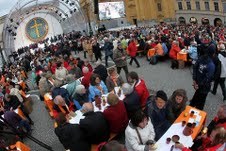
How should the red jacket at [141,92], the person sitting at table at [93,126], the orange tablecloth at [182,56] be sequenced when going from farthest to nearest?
the orange tablecloth at [182,56] < the red jacket at [141,92] < the person sitting at table at [93,126]

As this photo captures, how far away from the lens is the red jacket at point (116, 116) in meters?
7.53

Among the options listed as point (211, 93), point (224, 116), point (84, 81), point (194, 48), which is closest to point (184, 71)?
point (194, 48)

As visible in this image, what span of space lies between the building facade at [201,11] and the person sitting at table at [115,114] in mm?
43021

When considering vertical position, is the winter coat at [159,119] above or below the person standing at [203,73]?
below

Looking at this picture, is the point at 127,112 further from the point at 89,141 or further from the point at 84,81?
the point at 84,81

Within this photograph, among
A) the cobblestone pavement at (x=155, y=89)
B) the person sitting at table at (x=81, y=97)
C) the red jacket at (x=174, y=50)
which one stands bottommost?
the cobblestone pavement at (x=155, y=89)

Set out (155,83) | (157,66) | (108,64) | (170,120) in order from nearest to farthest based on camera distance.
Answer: (170,120)
(155,83)
(157,66)
(108,64)

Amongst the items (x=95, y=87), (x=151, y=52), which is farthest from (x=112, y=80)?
(x=151, y=52)

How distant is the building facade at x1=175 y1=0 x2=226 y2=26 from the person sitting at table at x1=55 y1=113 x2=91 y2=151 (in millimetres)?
44147

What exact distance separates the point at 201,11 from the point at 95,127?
Answer: 1881 inches

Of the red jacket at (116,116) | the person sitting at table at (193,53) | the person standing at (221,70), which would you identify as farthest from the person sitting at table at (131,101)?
the person sitting at table at (193,53)

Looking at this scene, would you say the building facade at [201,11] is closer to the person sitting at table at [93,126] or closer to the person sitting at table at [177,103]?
the person sitting at table at [177,103]

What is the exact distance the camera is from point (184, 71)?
1441 cm

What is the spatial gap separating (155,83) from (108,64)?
20.2 ft
